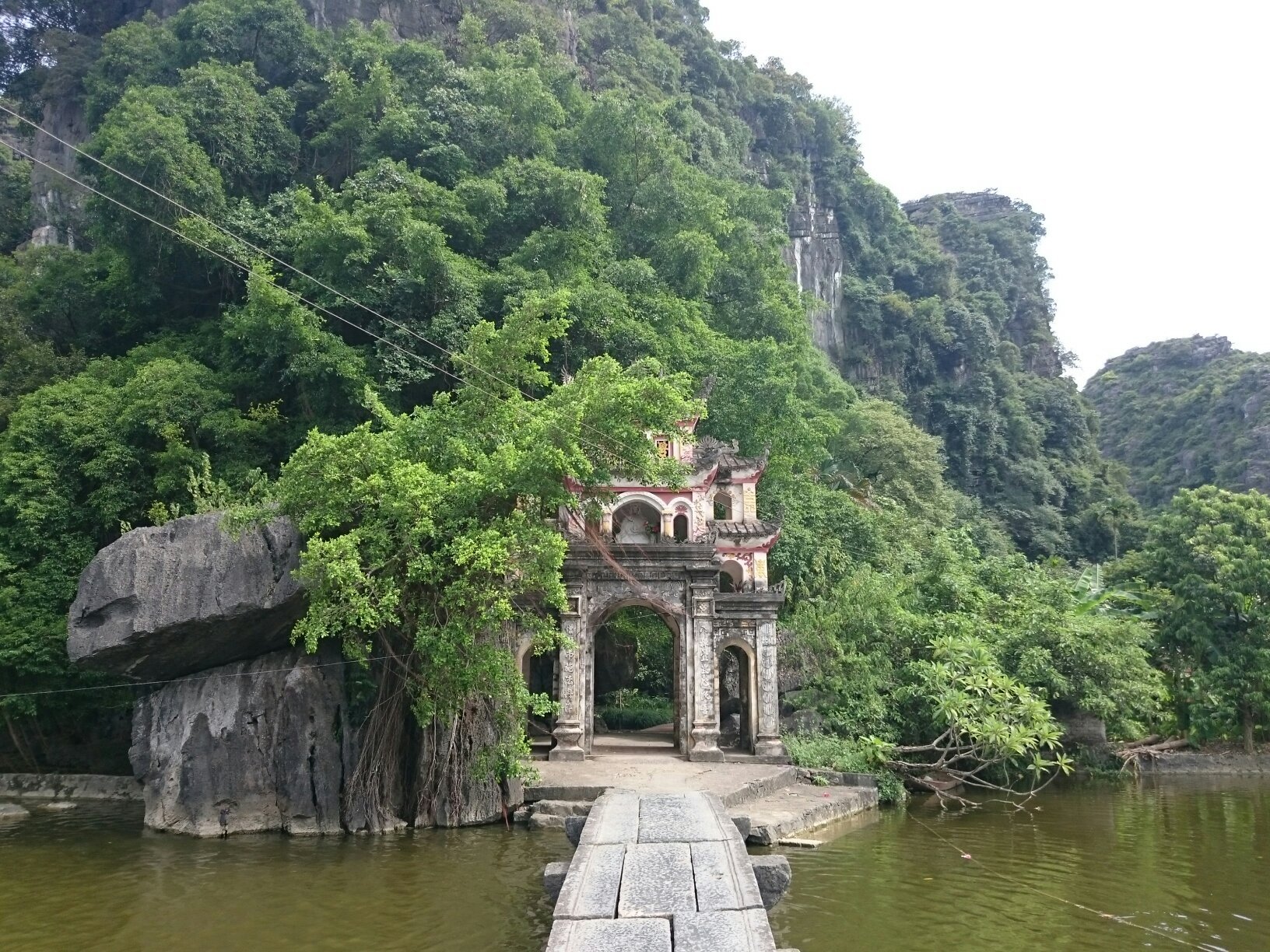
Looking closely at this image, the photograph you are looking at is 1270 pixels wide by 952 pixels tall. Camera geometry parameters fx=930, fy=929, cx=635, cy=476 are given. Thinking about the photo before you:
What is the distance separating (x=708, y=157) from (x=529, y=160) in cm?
1441

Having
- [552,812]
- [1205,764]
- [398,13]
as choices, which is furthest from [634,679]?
[398,13]

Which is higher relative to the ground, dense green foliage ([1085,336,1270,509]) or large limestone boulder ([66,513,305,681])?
dense green foliage ([1085,336,1270,509])

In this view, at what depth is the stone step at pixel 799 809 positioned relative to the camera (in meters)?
12.1

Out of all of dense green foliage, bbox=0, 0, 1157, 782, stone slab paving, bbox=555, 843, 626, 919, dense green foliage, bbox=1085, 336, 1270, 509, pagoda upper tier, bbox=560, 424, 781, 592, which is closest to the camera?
stone slab paving, bbox=555, 843, 626, 919

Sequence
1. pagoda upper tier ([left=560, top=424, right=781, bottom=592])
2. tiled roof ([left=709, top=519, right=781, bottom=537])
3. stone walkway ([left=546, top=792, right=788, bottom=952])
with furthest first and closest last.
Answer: tiled roof ([left=709, top=519, right=781, bottom=537]), pagoda upper tier ([left=560, top=424, right=781, bottom=592]), stone walkway ([left=546, top=792, right=788, bottom=952])

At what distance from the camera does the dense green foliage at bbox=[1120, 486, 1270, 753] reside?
70.1ft

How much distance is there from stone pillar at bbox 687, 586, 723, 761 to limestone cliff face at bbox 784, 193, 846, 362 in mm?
31145

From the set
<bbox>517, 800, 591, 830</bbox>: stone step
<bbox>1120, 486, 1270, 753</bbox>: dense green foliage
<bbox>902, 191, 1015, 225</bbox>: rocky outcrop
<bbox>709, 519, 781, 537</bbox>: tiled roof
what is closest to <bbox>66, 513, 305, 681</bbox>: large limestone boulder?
<bbox>517, 800, 591, 830</bbox>: stone step

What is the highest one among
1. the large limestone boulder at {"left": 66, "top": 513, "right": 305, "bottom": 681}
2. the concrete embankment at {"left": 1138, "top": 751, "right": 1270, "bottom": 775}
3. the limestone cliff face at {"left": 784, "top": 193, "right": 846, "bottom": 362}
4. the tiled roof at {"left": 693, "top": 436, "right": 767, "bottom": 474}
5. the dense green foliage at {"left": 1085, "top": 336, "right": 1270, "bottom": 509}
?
the limestone cliff face at {"left": 784, "top": 193, "right": 846, "bottom": 362}

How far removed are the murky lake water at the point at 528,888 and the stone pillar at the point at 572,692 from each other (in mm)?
3232

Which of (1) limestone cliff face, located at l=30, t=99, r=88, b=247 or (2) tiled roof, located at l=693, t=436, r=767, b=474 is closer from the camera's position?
(2) tiled roof, located at l=693, t=436, r=767, b=474

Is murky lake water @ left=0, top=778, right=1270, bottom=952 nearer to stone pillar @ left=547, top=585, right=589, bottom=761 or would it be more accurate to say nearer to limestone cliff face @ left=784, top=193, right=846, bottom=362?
stone pillar @ left=547, top=585, right=589, bottom=761

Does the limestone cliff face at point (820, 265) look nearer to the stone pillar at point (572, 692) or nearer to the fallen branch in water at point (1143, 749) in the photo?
the fallen branch in water at point (1143, 749)

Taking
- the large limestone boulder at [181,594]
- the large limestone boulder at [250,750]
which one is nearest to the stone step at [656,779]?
the large limestone boulder at [250,750]
